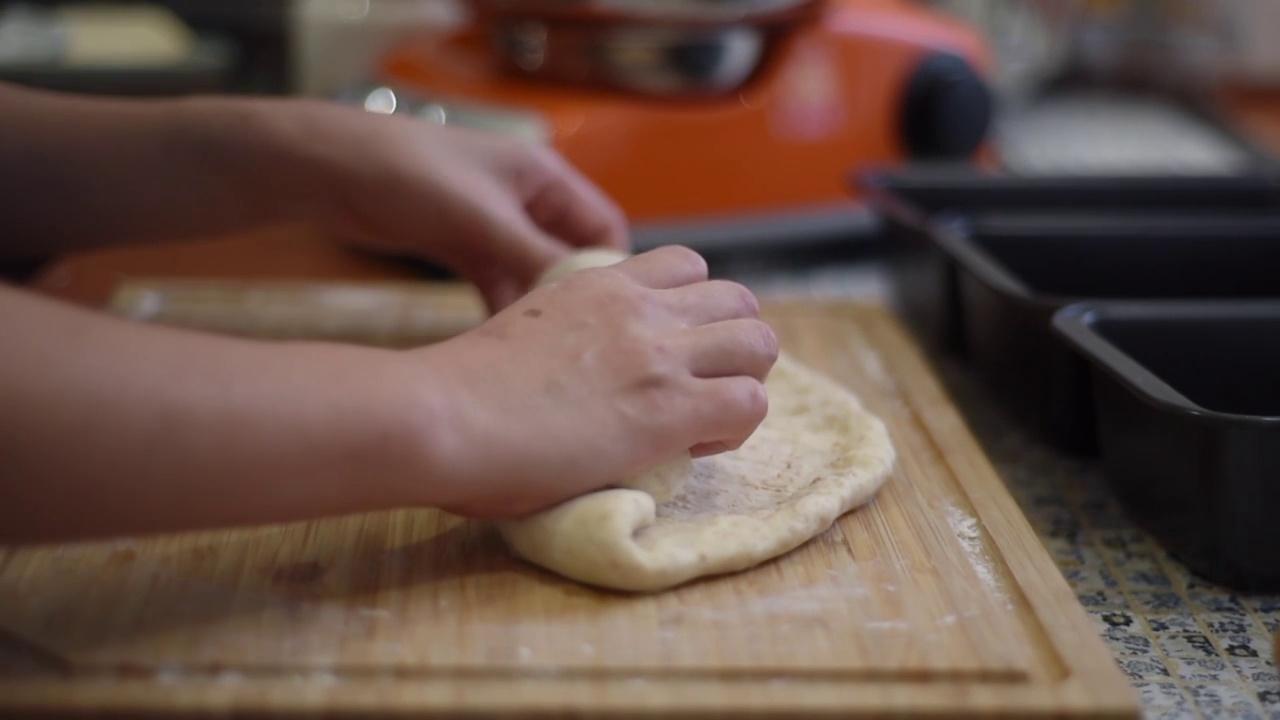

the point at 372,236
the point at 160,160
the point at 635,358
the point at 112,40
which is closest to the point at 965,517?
the point at 635,358

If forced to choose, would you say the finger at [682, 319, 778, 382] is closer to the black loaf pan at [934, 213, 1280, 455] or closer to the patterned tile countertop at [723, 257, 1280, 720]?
the patterned tile countertop at [723, 257, 1280, 720]

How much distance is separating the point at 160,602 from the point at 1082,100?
2.48m

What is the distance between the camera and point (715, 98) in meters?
1.61

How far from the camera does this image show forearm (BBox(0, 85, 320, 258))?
1.04m

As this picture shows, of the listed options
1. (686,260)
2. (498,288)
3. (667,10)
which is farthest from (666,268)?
(667,10)

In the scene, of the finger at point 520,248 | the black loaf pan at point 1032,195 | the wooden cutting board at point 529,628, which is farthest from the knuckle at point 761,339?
the black loaf pan at point 1032,195

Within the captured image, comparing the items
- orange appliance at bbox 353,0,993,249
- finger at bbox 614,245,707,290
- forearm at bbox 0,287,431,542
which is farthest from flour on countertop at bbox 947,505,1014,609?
orange appliance at bbox 353,0,993,249

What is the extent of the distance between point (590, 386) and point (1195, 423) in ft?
1.22

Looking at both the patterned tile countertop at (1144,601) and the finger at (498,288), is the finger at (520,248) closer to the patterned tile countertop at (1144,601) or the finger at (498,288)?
the finger at (498,288)

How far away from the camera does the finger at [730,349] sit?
2.55 ft

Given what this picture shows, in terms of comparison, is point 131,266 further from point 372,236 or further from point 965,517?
point 965,517

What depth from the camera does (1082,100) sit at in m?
2.74

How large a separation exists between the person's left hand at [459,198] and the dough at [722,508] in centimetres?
29

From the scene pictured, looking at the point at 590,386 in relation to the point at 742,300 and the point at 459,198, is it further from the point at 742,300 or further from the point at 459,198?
the point at 459,198
